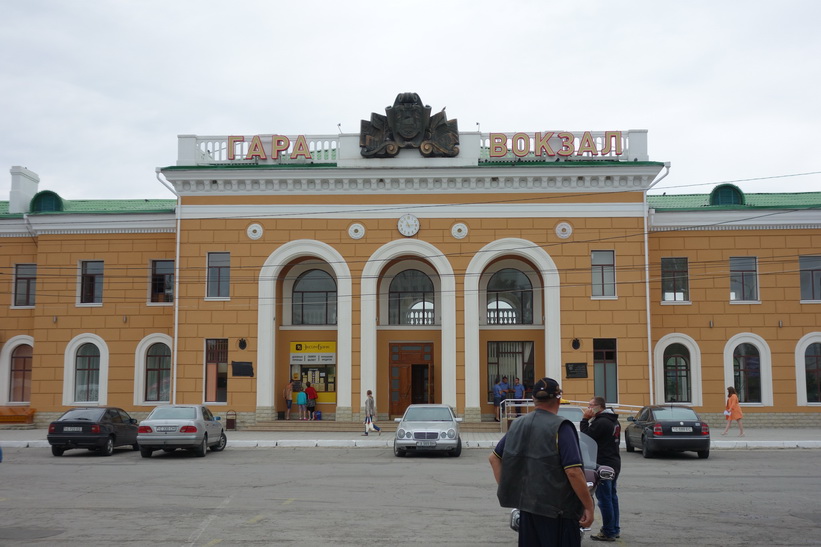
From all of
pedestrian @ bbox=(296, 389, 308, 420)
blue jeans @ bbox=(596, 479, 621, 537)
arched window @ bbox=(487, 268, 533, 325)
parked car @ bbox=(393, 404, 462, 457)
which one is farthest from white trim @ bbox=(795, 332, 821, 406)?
blue jeans @ bbox=(596, 479, 621, 537)

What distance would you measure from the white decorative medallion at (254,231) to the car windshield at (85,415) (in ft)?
34.0

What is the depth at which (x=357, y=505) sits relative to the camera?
12.7 m

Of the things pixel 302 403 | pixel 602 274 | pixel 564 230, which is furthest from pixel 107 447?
pixel 602 274

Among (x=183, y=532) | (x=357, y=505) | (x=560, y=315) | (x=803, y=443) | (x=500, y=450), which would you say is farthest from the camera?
(x=560, y=315)

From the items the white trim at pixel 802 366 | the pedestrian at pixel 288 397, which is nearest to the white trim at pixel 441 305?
the pedestrian at pixel 288 397

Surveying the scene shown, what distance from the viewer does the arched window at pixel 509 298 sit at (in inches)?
1261

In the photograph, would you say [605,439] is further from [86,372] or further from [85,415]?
[86,372]

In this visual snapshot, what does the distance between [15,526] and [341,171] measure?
20.8m

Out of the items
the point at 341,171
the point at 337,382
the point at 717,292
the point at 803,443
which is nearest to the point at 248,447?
the point at 337,382

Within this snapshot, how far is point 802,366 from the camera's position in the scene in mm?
30750

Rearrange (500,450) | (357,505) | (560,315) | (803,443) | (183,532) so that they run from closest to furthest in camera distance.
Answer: (500,450) < (183,532) < (357,505) < (803,443) < (560,315)

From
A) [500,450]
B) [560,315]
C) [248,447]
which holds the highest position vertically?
[560,315]

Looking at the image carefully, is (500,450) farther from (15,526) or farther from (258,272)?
(258,272)

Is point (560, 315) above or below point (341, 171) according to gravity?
below
